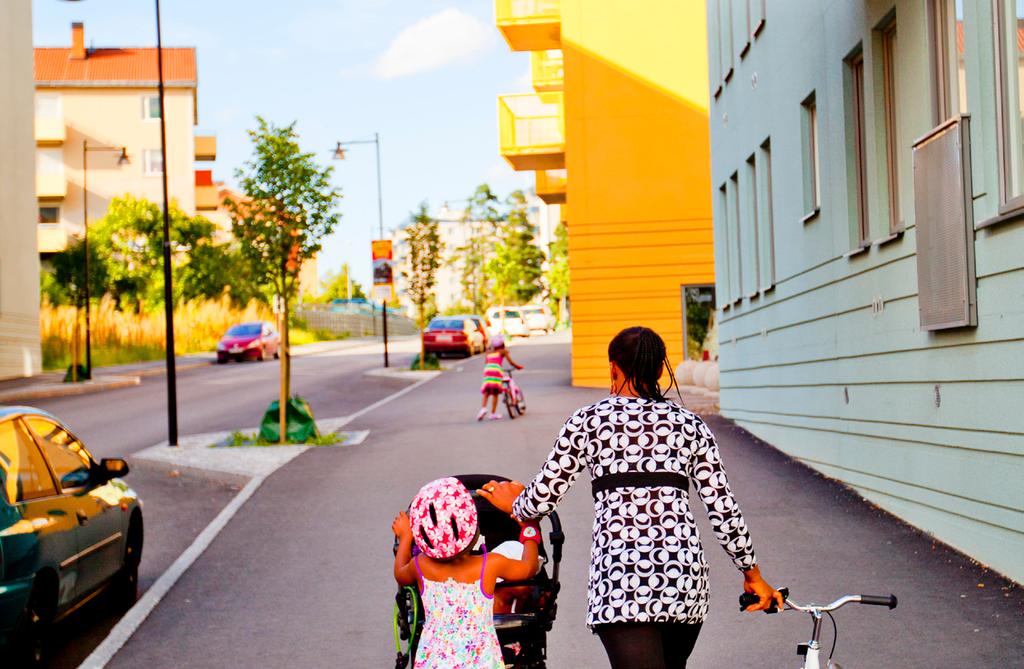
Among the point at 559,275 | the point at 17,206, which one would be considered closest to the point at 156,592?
the point at 17,206

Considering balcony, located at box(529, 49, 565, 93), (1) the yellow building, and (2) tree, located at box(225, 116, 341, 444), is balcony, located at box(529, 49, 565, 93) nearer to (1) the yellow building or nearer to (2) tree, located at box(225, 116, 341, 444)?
(1) the yellow building

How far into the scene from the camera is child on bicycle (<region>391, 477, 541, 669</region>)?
4.55m

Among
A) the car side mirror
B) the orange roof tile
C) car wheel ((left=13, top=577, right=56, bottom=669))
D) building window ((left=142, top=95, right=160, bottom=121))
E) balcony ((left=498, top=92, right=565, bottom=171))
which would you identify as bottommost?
car wheel ((left=13, top=577, right=56, bottom=669))

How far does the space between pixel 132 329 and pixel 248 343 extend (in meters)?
→ 4.88

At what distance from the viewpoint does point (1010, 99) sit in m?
9.09

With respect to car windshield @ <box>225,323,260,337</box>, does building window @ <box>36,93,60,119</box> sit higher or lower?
higher

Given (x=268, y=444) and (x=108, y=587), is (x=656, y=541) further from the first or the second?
(x=268, y=444)

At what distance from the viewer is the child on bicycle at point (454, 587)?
4547 millimetres

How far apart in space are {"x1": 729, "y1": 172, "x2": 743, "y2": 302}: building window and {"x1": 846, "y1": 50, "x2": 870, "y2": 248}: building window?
25.1 feet

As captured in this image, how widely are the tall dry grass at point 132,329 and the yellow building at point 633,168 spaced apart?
11.0m

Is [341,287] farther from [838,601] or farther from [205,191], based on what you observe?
[838,601]

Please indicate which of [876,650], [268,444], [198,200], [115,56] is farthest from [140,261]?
[876,650]

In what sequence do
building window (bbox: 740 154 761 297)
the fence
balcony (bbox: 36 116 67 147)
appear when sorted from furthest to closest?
1. the fence
2. balcony (bbox: 36 116 67 147)
3. building window (bbox: 740 154 761 297)

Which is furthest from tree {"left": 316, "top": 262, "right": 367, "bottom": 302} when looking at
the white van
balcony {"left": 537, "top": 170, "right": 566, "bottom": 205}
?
balcony {"left": 537, "top": 170, "right": 566, "bottom": 205}
